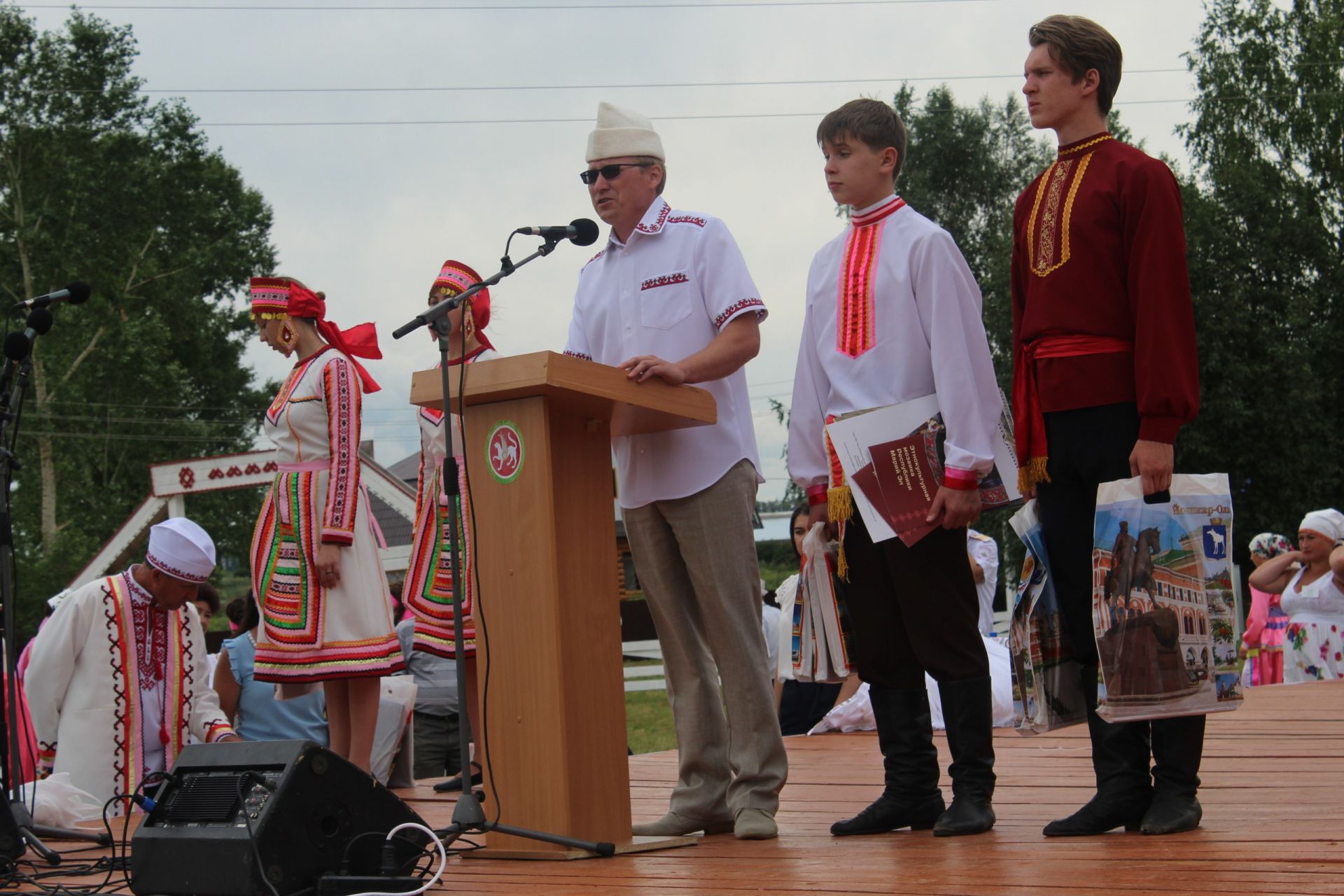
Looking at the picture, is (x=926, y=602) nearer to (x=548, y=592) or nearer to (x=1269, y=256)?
(x=548, y=592)

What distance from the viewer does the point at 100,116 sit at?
31375 millimetres

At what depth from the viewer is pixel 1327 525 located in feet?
33.0

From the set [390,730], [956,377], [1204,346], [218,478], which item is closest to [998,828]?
[956,377]

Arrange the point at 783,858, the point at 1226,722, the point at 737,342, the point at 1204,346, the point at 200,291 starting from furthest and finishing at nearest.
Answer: the point at 200,291 → the point at 1204,346 → the point at 1226,722 → the point at 737,342 → the point at 783,858

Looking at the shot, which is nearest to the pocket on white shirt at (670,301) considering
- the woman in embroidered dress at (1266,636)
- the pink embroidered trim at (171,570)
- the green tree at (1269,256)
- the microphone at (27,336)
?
the microphone at (27,336)

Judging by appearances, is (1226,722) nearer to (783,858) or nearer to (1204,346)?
(783,858)

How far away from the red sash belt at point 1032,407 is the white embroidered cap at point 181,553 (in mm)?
3043

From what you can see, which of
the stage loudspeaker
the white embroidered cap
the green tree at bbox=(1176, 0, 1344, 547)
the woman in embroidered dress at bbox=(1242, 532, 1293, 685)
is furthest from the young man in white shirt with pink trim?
the green tree at bbox=(1176, 0, 1344, 547)

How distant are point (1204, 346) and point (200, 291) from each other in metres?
23.0

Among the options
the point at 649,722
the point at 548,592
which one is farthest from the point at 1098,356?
the point at 649,722

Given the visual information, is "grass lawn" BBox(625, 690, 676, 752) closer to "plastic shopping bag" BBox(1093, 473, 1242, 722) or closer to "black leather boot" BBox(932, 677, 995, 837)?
"black leather boot" BBox(932, 677, 995, 837)

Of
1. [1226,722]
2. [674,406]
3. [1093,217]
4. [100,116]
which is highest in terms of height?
[100,116]

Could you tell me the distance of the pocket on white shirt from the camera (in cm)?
407

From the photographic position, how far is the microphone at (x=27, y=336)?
4.23 meters
